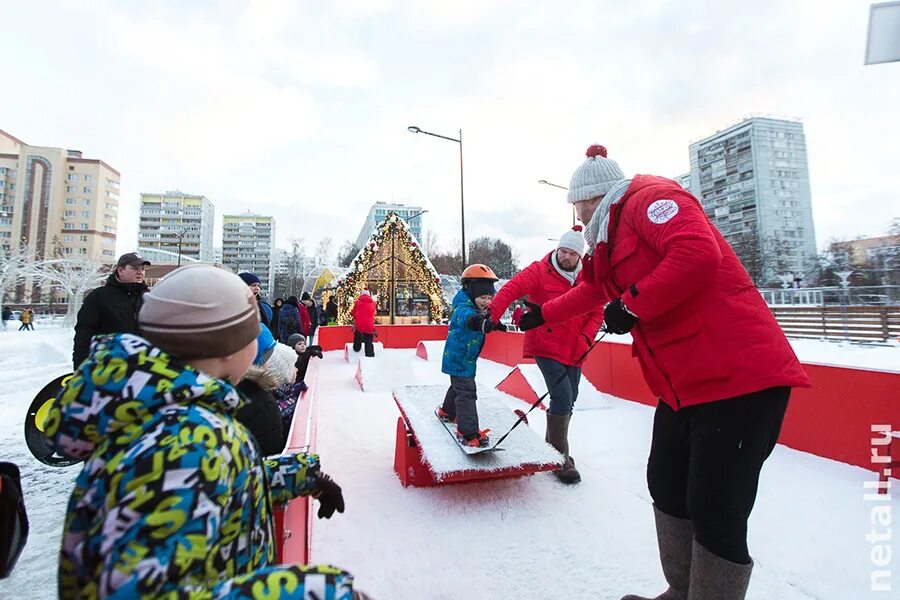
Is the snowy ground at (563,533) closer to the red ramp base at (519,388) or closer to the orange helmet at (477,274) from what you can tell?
the orange helmet at (477,274)

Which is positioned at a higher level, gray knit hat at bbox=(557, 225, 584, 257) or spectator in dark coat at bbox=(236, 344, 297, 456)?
gray knit hat at bbox=(557, 225, 584, 257)

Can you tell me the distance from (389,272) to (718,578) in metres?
16.2

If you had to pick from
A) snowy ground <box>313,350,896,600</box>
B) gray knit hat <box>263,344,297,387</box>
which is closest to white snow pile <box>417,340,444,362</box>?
snowy ground <box>313,350,896,600</box>

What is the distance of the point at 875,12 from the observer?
10.7 feet

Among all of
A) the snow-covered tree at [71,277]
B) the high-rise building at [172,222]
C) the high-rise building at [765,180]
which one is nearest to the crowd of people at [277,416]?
the snow-covered tree at [71,277]

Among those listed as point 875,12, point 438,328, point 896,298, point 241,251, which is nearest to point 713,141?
point 896,298

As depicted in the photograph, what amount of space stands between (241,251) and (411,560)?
378ft

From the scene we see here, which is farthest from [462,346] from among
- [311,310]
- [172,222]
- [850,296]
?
[172,222]

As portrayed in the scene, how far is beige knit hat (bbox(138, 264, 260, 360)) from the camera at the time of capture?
104cm

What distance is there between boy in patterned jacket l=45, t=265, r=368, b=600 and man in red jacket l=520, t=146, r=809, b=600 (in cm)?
124

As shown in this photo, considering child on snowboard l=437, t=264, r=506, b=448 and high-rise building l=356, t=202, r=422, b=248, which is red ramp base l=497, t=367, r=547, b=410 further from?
high-rise building l=356, t=202, r=422, b=248

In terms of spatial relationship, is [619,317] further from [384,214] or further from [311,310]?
[384,214]

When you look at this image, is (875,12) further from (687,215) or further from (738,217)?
(738,217)

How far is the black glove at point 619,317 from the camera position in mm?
1701
